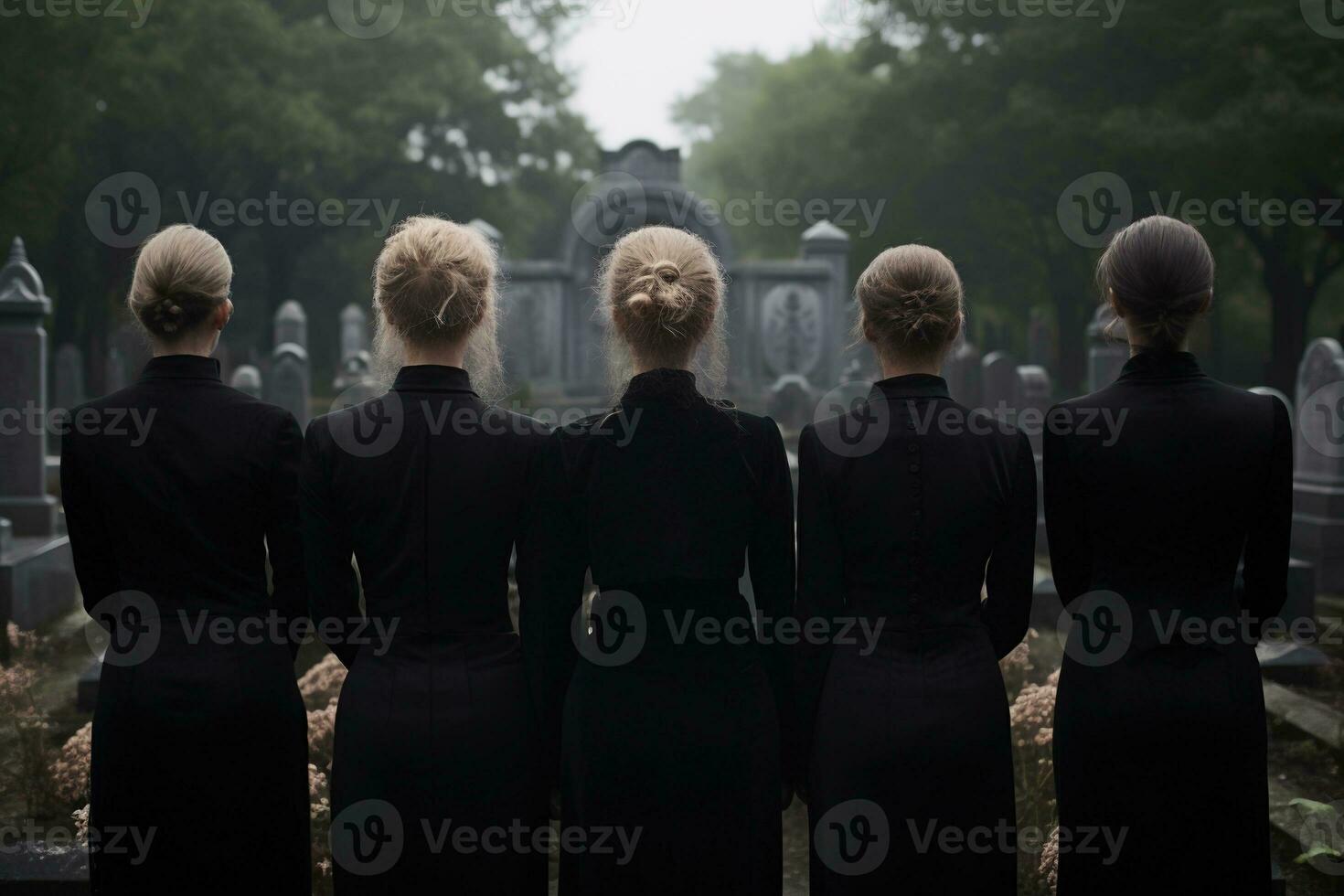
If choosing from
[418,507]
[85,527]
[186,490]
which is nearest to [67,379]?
[85,527]

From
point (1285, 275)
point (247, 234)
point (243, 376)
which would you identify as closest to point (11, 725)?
point (243, 376)

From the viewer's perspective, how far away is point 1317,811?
186 inches

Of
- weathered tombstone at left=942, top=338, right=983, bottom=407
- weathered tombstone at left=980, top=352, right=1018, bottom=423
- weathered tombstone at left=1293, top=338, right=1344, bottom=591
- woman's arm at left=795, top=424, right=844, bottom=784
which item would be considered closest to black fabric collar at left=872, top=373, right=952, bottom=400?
woman's arm at left=795, top=424, right=844, bottom=784

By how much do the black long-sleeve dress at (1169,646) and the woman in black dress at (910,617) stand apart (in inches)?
8.1

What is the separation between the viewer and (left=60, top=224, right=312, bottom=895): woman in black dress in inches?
112

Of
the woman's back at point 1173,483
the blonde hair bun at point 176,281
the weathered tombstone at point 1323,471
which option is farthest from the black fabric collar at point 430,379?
the weathered tombstone at point 1323,471

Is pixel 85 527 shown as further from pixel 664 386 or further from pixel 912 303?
pixel 912 303

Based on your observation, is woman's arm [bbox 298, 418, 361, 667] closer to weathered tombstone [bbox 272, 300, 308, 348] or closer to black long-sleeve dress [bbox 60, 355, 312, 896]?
black long-sleeve dress [bbox 60, 355, 312, 896]

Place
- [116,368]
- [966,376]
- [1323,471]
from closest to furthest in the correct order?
[1323,471], [966,376], [116,368]

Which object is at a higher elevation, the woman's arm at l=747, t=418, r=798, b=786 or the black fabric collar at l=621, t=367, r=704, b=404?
the black fabric collar at l=621, t=367, r=704, b=404

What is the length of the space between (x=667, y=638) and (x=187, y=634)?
44.2 inches

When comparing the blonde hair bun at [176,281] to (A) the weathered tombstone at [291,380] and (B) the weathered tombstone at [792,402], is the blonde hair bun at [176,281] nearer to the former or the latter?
(A) the weathered tombstone at [291,380]

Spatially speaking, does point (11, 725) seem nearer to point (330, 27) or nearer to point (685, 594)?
point (685, 594)

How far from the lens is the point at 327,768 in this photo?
17.5 feet
